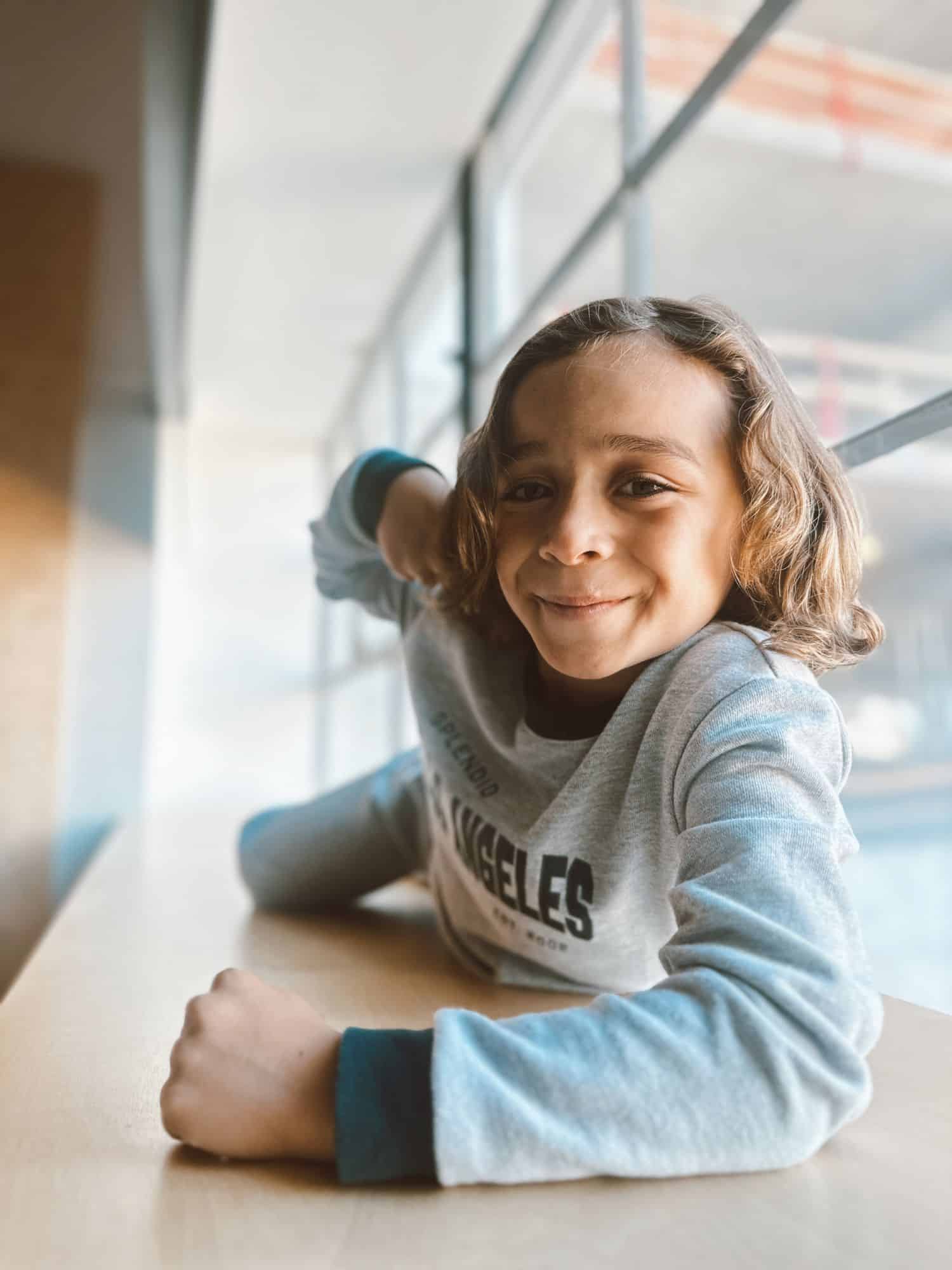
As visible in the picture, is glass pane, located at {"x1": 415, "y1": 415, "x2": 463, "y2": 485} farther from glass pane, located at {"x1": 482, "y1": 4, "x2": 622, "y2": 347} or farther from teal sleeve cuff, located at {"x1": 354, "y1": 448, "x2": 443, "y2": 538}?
teal sleeve cuff, located at {"x1": 354, "y1": 448, "x2": 443, "y2": 538}

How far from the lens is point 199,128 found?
2074 mm

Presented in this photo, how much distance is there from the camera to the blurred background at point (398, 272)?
1032 millimetres

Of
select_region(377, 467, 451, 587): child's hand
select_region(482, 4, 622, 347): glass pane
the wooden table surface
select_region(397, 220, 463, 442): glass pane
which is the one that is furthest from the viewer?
select_region(397, 220, 463, 442): glass pane

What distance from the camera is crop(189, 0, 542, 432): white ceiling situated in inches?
78.4

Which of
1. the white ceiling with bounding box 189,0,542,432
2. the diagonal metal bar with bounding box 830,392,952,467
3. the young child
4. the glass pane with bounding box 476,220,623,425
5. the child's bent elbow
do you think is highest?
the white ceiling with bounding box 189,0,542,432

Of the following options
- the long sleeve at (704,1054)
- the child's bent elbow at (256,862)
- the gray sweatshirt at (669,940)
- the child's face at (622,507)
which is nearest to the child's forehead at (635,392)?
the child's face at (622,507)

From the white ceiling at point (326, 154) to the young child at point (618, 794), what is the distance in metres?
1.56

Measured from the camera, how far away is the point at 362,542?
3.16 feet

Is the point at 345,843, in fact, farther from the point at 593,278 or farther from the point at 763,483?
the point at 593,278

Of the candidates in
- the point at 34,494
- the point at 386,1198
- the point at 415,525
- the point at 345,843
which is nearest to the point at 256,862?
the point at 345,843

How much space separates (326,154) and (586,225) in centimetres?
108

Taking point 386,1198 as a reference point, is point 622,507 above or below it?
above

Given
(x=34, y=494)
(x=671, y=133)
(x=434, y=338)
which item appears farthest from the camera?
(x=434, y=338)

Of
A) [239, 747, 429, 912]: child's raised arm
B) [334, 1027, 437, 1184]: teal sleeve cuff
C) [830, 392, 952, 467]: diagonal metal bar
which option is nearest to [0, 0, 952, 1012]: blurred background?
[830, 392, 952, 467]: diagonal metal bar
